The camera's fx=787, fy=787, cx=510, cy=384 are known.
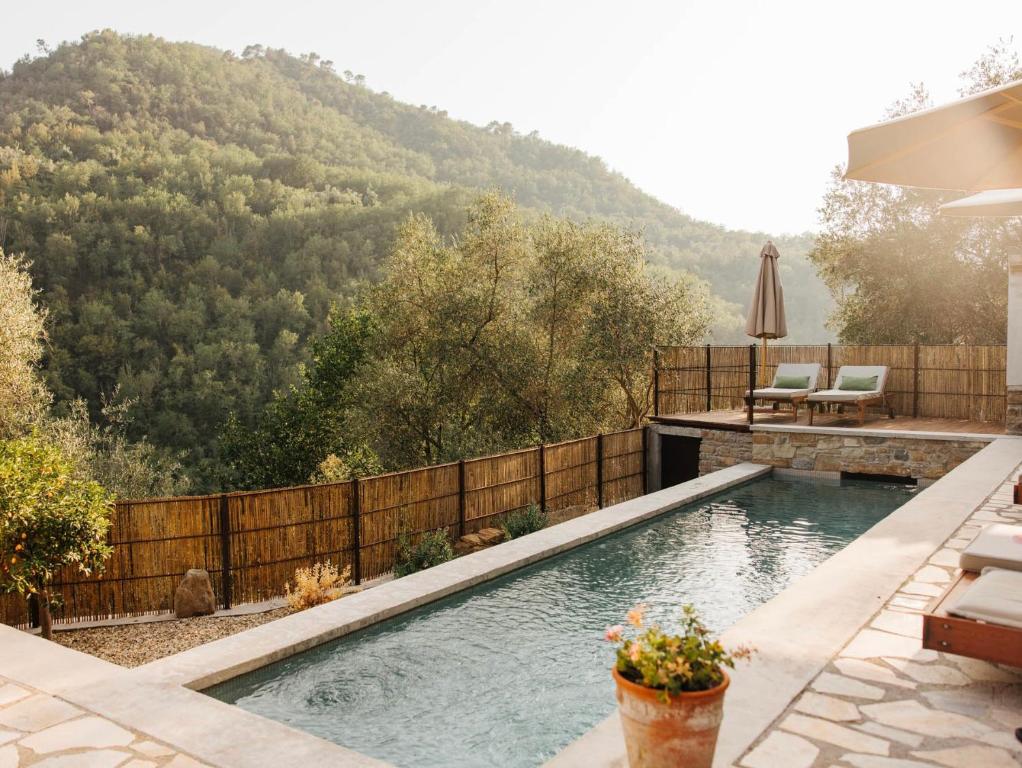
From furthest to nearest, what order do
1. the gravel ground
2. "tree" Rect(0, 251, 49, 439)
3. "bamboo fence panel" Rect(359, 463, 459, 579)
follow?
"tree" Rect(0, 251, 49, 439) → "bamboo fence panel" Rect(359, 463, 459, 579) → the gravel ground

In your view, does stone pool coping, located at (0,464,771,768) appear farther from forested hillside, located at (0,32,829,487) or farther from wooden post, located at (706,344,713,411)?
forested hillside, located at (0,32,829,487)

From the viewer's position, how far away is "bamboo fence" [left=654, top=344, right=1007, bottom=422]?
13227mm

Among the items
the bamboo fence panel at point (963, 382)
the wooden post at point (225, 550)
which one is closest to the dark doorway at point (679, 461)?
the bamboo fence panel at point (963, 382)

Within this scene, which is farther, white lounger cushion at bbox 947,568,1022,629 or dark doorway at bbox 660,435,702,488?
dark doorway at bbox 660,435,702,488

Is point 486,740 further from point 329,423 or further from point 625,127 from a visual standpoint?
point 625,127

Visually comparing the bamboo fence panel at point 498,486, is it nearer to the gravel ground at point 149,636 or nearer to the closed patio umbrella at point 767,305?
the gravel ground at point 149,636

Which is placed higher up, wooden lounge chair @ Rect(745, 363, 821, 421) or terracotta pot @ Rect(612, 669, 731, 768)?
wooden lounge chair @ Rect(745, 363, 821, 421)

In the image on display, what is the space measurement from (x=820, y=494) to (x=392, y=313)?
10480 millimetres

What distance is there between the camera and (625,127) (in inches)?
1328

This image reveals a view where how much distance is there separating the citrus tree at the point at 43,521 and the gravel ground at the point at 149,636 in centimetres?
35

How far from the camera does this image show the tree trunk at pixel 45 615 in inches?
258

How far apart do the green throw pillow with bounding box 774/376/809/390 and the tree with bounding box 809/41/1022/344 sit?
8.05 meters

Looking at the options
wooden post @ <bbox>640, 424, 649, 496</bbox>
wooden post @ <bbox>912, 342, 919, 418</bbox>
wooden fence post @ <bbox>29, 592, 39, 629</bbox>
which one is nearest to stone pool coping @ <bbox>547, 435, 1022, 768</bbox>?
wooden fence post @ <bbox>29, 592, 39, 629</bbox>

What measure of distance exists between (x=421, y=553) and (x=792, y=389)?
785cm
